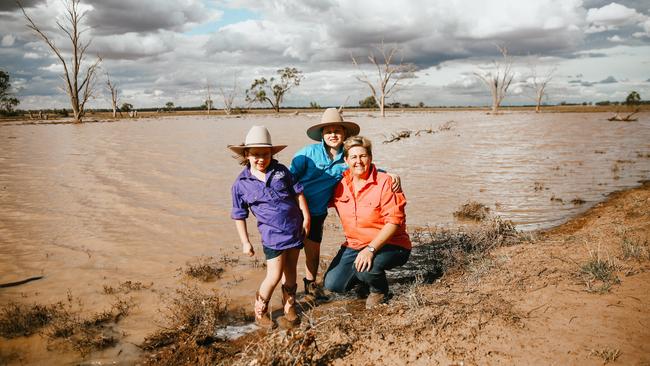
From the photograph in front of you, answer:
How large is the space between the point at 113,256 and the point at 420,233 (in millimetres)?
4237

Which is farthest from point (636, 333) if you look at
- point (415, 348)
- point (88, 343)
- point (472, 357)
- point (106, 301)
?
point (106, 301)

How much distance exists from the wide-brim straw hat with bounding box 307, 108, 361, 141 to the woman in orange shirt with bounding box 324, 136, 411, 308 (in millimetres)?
306

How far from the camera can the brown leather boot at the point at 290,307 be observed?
3512 mm

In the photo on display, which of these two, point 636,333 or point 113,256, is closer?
point 636,333

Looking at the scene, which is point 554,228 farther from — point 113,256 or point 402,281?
point 113,256

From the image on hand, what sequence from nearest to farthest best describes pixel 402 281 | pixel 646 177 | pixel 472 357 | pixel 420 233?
pixel 472 357 < pixel 402 281 < pixel 420 233 < pixel 646 177

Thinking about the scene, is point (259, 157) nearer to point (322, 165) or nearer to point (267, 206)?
point (267, 206)

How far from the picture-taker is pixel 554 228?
614 centimetres

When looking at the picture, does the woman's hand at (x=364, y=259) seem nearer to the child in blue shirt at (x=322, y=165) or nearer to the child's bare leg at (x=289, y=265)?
the child's bare leg at (x=289, y=265)

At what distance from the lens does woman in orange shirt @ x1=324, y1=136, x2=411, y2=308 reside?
11.3 feet

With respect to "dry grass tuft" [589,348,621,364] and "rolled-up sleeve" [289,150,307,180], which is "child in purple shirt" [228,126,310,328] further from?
"dry grass tuft" [589,348,621,364]

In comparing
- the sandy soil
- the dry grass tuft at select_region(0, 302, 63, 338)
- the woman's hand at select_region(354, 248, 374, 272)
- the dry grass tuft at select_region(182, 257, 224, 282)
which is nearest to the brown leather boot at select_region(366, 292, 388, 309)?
the sandy soil

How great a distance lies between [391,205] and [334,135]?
36.1 inches

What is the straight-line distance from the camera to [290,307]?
3568 mm
